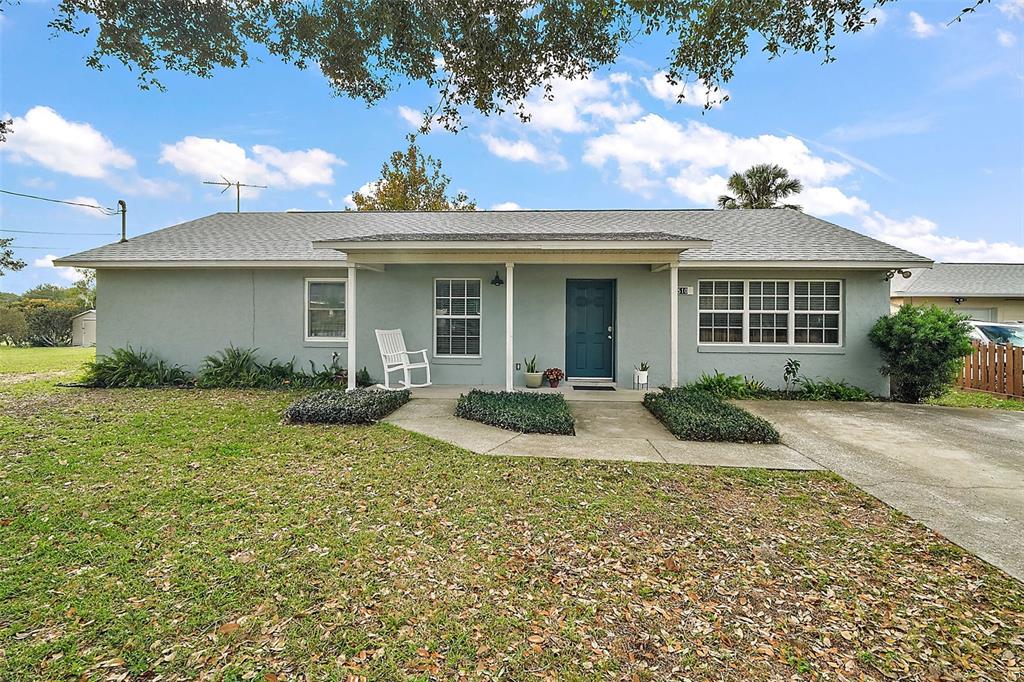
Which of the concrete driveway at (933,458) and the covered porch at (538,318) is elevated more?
the covered porch at (538,318)

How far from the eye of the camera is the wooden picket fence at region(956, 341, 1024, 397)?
927cm

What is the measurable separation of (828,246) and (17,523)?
39.9 ft

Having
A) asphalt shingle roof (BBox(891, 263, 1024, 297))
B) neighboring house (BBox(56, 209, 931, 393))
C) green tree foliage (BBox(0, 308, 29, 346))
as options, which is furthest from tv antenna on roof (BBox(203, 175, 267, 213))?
asphalt shingle roof (BBox(891, 263, 1024, 297))

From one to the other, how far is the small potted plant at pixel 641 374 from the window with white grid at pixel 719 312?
4.40 ft

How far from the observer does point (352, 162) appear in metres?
18.5

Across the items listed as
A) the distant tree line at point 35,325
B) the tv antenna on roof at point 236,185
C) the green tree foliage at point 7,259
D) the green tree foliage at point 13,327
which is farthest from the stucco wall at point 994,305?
the green tree foliage at point 7,259

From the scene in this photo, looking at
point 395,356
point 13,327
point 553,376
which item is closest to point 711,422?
point 553,376

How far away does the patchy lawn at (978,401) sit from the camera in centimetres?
832

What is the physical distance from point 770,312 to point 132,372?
13.3 m

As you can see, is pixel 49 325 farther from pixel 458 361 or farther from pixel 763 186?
pixel 763 186

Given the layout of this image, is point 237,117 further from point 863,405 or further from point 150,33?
point 863,405

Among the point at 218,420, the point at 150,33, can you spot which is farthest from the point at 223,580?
the point at 150,33

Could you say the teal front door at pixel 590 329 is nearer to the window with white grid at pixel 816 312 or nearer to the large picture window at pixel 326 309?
the window with white grid at pixel 816 312

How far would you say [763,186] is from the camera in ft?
64.7
